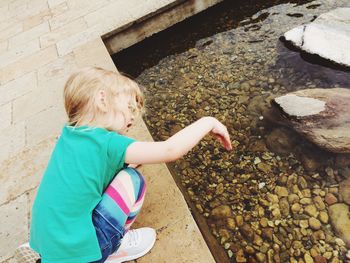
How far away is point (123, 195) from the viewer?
1.76 metres

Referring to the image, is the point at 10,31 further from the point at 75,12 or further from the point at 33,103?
the point at 33,103

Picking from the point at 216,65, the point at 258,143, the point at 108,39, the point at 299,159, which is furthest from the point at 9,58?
the point at 299,159

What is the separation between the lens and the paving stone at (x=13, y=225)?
238 centimetres

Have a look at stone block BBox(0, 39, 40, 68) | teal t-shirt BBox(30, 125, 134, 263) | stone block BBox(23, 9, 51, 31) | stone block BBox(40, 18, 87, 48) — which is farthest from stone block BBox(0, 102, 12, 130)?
teal t-shirt BBox(30, 125, 134, 263)

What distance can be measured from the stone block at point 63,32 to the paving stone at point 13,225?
2.97 meters

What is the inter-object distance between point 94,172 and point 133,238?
640 mm

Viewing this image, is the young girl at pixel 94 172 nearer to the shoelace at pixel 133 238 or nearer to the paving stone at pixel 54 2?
the shoelace at pixel 133 238

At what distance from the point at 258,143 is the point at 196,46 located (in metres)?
2.08

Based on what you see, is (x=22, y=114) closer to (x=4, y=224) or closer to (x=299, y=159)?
(x=4, y=224)

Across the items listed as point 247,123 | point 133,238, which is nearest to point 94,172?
point 133,238

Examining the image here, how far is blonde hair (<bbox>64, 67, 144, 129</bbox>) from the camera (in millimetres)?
1751

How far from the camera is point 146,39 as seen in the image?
190 inches

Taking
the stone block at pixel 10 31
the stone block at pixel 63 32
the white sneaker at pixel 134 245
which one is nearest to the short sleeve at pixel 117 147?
the white sneaker at pixel 134 245

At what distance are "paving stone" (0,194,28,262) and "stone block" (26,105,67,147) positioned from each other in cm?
76
